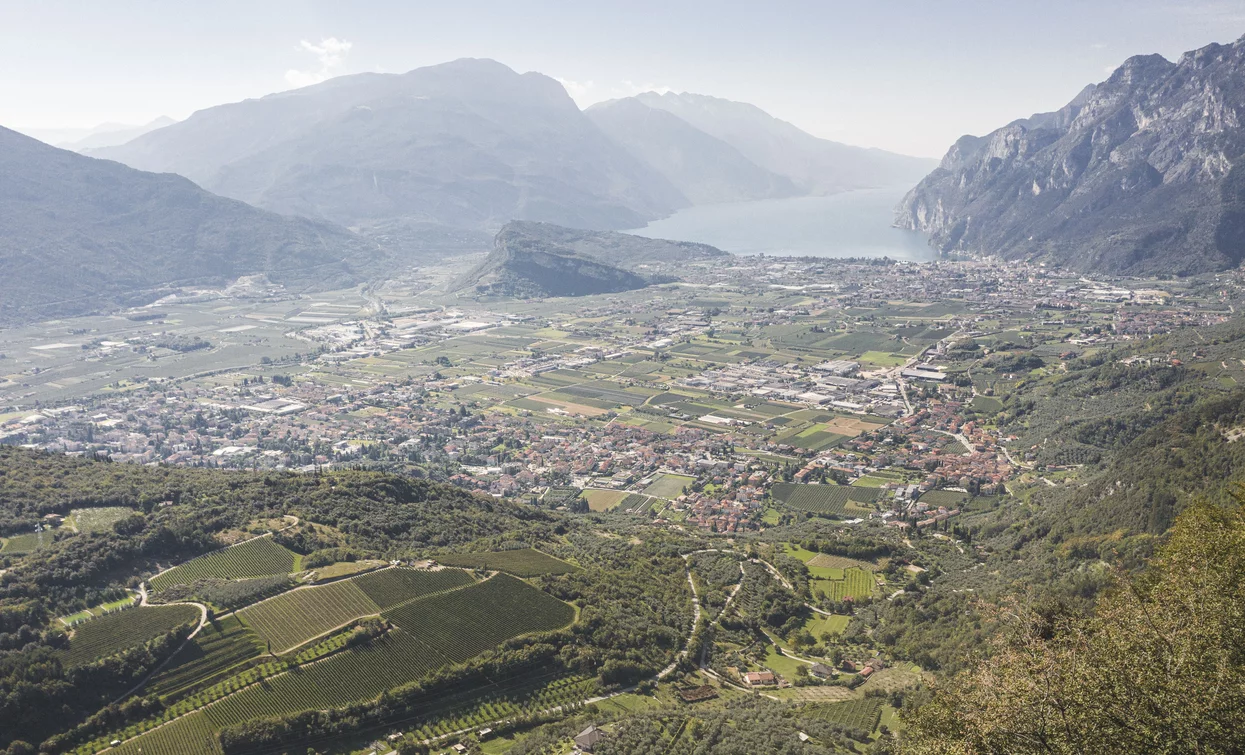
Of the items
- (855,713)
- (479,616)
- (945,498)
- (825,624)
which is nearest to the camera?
(855,713)

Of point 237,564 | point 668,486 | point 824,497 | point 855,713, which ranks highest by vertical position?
point 237,564

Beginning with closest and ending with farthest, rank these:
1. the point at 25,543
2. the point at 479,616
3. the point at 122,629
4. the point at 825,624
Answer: the point at 122,629 < the point at 479,616 < the point at 25,543 < the point at 825,624

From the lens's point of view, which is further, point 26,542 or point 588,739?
point 26,542

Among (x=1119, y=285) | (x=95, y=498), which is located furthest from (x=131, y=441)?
(x=1119, y=285)

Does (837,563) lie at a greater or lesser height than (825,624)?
greater

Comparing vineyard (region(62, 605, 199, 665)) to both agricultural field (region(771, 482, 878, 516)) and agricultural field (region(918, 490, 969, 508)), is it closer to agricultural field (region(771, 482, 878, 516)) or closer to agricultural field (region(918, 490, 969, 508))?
agricultural field (region(771, 482, 878, 516))

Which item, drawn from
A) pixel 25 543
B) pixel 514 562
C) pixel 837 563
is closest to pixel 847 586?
pixel 837 563

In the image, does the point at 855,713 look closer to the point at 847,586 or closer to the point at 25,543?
the point at 847,586
